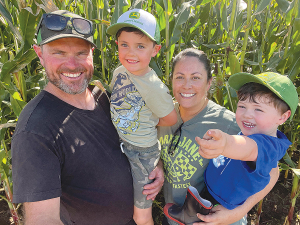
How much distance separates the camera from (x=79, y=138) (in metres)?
1.44

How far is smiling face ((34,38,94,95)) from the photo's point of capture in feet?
4.98

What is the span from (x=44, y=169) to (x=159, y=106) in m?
0.87

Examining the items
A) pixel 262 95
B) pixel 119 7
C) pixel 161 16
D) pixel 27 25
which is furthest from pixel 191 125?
pixel 27 25

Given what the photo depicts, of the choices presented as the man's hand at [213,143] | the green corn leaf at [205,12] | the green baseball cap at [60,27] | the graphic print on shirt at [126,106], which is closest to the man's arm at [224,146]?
the man's hand at [213,143]

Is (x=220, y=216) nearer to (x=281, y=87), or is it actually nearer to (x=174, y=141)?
(x=174, y=141)

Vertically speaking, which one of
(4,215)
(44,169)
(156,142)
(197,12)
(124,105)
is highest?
(197,12)

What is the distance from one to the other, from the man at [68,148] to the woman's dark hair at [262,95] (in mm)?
946

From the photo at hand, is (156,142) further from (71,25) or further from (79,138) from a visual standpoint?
(71,25)

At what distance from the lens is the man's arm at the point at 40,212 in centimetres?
116

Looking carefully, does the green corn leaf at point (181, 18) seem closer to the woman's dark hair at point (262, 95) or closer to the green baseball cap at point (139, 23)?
the green baseball cap at point (139, 23)

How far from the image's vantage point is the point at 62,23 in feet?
4.85

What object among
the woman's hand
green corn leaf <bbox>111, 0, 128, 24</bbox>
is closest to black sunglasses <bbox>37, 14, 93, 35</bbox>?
green corn leaf <bbox>111, 0, 128, 24</bbox>

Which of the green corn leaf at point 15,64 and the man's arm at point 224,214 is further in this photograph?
the green corn leaf at point 15,64

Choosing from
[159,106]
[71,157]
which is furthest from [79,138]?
[159,106]
